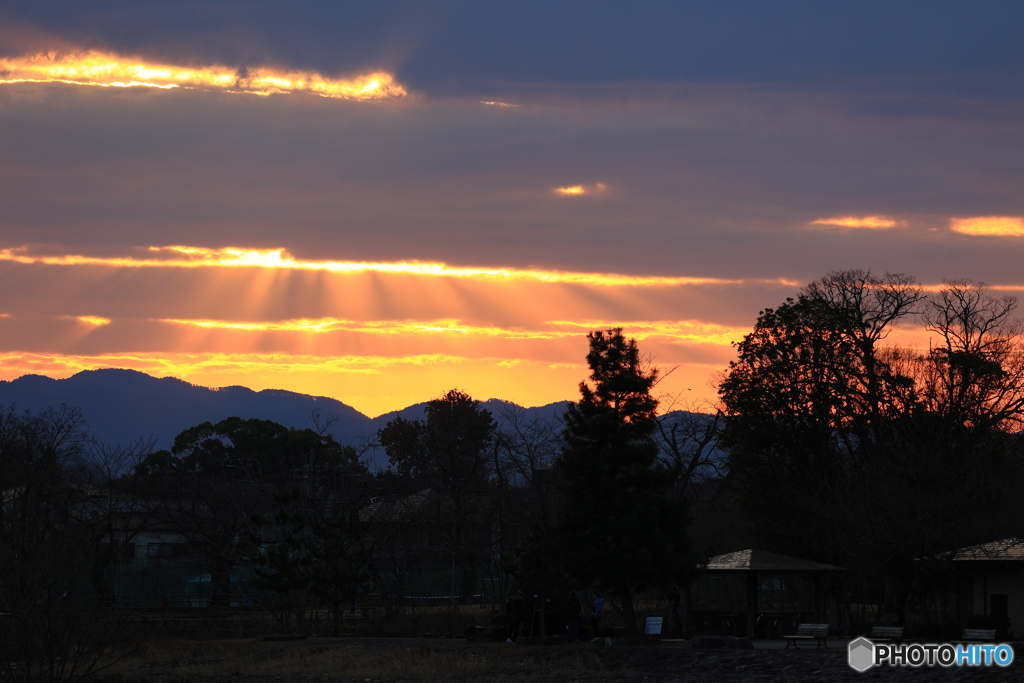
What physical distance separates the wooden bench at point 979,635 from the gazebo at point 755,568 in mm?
5003

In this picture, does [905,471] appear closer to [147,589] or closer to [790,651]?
[790,651]

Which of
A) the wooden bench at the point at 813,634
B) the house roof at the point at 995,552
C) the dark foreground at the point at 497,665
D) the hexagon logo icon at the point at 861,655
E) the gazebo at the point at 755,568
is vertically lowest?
the dark foreground at the point at 497,665

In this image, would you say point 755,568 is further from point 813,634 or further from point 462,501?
point 462,501

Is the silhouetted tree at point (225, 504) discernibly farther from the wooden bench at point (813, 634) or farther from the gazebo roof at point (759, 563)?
the wooden bench at point (813, 634)

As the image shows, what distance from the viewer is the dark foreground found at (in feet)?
93.7

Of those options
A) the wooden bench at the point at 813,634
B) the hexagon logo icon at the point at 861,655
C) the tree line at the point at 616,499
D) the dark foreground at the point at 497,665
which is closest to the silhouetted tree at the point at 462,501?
the tree line at the point at 616,499

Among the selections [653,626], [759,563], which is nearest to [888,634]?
[759,563]

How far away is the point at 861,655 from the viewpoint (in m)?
30.2

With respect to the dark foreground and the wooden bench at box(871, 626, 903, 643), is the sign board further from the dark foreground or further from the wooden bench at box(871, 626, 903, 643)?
the wooden bench at box(871, 626, 903, 643)

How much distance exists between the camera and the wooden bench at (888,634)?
1238 inches

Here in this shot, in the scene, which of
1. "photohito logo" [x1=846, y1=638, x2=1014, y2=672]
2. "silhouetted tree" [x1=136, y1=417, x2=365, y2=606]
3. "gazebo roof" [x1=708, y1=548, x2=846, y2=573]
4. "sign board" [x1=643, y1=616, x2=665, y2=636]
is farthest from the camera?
"silhouetted tree" [x1=136, y1=417, x2=365, y2=606]

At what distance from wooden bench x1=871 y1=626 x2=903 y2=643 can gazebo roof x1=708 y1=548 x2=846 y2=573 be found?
3214 mm

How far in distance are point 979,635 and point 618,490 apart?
10615 millimetres

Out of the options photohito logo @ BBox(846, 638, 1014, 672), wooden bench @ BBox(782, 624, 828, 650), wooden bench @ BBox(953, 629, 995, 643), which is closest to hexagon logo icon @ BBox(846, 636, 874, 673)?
photohito logo @ BBox(846, 638, 1014, 672)
